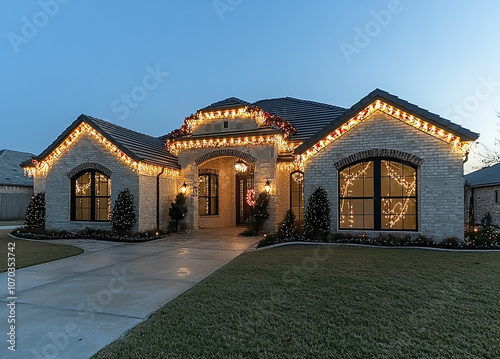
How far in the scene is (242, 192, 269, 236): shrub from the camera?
1218 cm

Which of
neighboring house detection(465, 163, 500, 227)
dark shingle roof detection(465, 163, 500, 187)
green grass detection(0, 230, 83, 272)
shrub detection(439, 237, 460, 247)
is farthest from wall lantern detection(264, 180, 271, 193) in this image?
dark shingle roof detection(465, 163, 500, 187)

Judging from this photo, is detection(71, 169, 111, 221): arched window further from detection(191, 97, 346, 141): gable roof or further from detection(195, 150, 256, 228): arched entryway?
detection(191, 97, 346, 141): gable roof

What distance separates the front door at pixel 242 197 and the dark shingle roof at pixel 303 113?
155 inches

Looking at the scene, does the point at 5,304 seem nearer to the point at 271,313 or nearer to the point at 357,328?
the point at 271,313

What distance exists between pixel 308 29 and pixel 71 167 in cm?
1293

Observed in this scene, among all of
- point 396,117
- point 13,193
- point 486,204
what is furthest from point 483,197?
point 13,193

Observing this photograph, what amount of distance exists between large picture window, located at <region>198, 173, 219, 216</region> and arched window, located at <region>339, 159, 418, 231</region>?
7.75 meters

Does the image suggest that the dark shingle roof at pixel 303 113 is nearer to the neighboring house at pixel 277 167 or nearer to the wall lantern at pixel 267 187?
the neighboring house at pixel 277 167

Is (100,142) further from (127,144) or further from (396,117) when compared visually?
(396,117)

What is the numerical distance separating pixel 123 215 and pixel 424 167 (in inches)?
412

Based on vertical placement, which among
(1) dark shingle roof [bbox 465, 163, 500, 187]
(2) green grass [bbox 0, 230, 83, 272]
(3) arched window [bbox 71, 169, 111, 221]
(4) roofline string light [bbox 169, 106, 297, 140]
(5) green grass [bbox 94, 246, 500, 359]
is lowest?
(2) green grass [bbox 0, 230, 83, 272]

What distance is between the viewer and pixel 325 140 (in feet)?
32.7

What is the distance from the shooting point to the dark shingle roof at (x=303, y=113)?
14.1 metres

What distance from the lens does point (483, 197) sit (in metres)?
17.8
